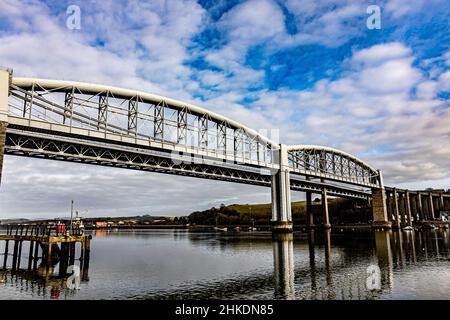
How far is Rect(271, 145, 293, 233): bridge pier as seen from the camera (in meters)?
95.3

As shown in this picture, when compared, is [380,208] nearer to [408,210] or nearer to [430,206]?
[408,210]

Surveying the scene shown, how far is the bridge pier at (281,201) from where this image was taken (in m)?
95.3

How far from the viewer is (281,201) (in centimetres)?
9600

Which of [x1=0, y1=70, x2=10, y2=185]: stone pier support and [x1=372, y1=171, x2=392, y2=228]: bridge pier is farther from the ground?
[x1=0, y1=70, x2=10, y2=185]: stone pier support

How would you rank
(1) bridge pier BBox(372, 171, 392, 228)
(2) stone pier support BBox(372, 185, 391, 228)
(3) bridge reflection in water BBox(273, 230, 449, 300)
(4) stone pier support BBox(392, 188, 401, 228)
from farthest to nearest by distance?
(4) stone pier support BBox(392, 188, 401, 228) → (1) bridge pier BBox(372, 171, 392, 228) → (2) stone pier support BBox(372, 185, 391, 228) → (3) bridge reflection in water BBox(273, 230, 449, 300)

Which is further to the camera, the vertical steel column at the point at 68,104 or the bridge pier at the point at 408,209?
the bridge pier at the point at 408,209

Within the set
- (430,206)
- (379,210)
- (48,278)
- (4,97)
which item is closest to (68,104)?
(4,97)

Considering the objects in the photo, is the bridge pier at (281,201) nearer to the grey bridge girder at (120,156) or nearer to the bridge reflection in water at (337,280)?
the grey bridge girder at (120,156)

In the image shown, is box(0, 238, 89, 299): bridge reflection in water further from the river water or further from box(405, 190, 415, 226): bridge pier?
box(405, 190, 415, 226): bridge pier

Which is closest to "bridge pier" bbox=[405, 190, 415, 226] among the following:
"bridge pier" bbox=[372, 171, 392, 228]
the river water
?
"bridge pier" bbox=[372, 171, 392, 228]

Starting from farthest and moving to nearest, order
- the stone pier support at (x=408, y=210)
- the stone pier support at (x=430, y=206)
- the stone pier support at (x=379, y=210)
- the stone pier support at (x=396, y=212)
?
1. the stone pier support at (x=430, y=206)
2. the stone pier support at (x=408, y=210)
3. the stone pier support at (x=396, y=212)
4. the stone pier support at (x=379, y=210)

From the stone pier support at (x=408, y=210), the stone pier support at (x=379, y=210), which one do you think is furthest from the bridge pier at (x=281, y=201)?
the stone pier support at (x=408, y=210)
